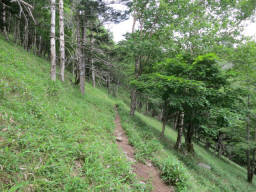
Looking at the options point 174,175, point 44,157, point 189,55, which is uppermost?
point 189,55

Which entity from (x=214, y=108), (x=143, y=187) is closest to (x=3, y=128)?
(x=143, y=187)

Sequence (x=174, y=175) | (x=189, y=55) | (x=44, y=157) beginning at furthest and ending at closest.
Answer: (x=189, y=55) < (x=174, y=175) < (x=44, y=157)

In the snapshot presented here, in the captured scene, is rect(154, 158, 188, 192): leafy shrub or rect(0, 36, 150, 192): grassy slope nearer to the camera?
rect(0, 36, 150, 192): grassy slope

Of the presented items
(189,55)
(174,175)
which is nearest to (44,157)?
(174,175)

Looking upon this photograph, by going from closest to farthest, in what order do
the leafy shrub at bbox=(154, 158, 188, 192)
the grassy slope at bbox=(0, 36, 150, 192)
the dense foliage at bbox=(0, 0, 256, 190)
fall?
1. the grassy slope at bbox=(0, 36, 150, 192)
2. the leafy shrub at bbox=(154, 158, 188, 192)
3. the dense foliage at bbox=(0, 0, 256, 190)

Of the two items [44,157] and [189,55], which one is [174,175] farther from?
[189,55]

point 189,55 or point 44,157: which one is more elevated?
point 189,55

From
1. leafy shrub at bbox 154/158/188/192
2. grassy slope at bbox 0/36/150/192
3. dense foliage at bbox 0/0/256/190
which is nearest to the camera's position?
grassy slope at bbox 0/36/150/192

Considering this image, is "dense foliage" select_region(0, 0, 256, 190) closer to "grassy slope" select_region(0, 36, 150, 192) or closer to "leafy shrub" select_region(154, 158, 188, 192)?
"grassy slope" select_region(0, 36, 150, 192)

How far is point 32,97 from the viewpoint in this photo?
4.25m

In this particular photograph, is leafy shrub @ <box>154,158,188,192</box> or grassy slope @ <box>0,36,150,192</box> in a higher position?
grassy slope @ <box>0,36,150,192</box>

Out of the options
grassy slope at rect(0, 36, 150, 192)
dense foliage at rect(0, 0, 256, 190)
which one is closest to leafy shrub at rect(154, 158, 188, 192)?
grassy slope at rect(0, 36, 150, 192)

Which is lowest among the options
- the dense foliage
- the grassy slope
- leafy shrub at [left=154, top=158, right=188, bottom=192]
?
leafy shrub at [left=154, top=158, right=188, bottom=192]

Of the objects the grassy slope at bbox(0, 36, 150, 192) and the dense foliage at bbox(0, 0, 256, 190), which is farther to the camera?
the dense foliage at bbox(0, 0, 256, 190)
